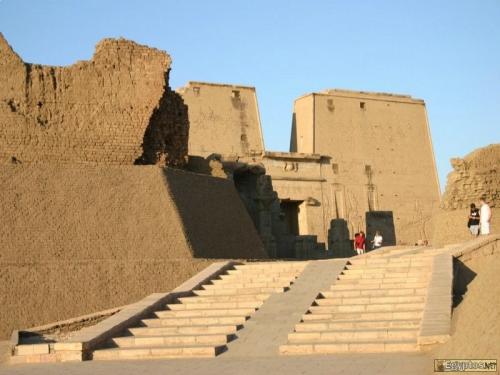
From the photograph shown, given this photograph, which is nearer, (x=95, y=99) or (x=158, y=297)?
(x=158, y=297)

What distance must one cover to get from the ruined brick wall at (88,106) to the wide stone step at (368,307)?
7166mm

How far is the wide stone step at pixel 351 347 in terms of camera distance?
10.6 metres

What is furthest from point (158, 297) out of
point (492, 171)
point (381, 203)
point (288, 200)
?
point (381, 203)

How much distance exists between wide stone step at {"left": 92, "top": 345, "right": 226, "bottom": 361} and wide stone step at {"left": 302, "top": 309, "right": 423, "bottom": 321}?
1548 mm

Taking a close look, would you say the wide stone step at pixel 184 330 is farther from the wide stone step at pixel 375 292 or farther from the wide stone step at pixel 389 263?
the wide stone step at pixel 389 263

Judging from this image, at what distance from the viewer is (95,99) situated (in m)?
18.8

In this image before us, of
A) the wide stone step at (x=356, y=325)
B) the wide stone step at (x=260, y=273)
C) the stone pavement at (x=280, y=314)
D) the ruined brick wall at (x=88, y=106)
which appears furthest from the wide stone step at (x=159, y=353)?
the ruined brick wall at (x=88, y=106)

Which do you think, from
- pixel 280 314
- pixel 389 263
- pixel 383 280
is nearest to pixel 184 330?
pixel 280 314

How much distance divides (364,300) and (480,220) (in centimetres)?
515

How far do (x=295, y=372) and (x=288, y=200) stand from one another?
28400 mm

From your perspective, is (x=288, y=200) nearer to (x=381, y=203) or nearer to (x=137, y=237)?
(x=381, y=203)

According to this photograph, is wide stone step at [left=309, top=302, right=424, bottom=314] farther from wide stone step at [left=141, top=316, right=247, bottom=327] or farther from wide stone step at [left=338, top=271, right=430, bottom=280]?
wide stone step at [left=338, top=271, right=430, bottom=280]

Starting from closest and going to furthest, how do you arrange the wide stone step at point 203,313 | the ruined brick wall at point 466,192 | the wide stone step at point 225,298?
1. the wide stone step at point 203,313
2. the wide stone step at point 225,298
3. the ruined brick wall at point 466,192

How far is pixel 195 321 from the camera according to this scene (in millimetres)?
13023
